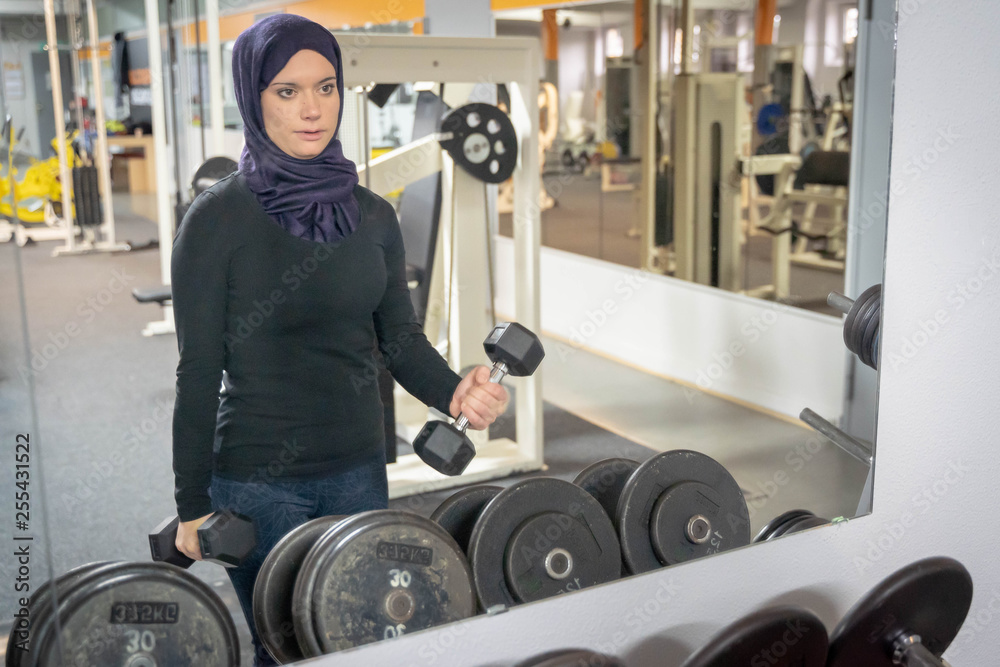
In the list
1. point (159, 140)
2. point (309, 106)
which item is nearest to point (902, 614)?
point (309, 106)

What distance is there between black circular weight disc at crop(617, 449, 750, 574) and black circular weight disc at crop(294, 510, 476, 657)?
312 millimetres

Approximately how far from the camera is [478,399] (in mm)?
1252

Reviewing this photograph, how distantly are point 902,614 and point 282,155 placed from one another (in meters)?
1.20

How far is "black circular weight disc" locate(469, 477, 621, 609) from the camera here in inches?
50.9

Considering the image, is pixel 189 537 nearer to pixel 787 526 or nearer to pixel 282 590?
pixel 282 590

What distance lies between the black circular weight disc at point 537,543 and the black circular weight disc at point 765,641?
0.19 m

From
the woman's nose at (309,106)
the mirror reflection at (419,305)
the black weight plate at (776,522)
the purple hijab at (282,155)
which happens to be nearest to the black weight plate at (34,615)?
the mirror reflection at (419,305)

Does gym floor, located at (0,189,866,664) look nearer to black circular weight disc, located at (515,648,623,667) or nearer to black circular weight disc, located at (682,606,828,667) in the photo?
black circular weight disc, located at (515,648,623,667)

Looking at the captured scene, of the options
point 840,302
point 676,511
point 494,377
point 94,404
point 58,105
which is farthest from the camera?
point 840,302

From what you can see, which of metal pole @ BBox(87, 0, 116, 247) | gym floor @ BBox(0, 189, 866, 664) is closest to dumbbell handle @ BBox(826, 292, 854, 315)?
gym floor @ BBox(0, 189, 866, 664)

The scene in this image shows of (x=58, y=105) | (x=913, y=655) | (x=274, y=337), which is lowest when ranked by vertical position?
(x=913, y=655)

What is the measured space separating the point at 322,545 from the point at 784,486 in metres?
0.87

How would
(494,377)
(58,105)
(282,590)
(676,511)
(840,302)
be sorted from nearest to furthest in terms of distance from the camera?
(58,105) → (282,590) → (494,377) → (676,511) → (840,302)

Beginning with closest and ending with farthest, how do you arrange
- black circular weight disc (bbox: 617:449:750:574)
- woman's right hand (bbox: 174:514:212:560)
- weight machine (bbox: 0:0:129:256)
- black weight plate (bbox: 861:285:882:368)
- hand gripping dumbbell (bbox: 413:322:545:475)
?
weight machine (bbox: 0:0:129:256) < woman's right hand (bbox: 174:514:212:560) < hand gripping dumbbell (bbox: 413:322:545:475) < black circular weight disc (bbox: 617:449:750:574) < black weight plate (bbox: 861:285:882:368)
